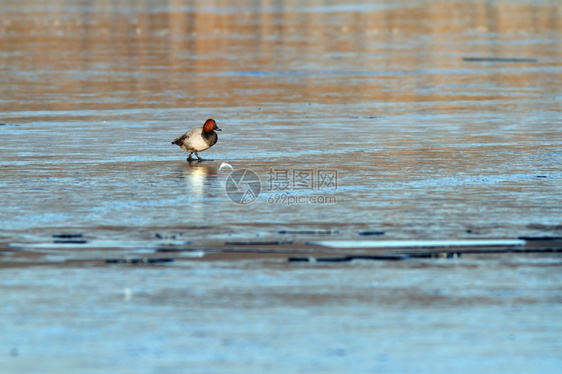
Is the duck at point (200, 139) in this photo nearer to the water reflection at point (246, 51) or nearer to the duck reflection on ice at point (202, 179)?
the duck reflection on ice at point (202, 179)

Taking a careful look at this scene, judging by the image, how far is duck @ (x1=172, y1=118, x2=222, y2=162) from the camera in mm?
13602

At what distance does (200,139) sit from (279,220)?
155 inches

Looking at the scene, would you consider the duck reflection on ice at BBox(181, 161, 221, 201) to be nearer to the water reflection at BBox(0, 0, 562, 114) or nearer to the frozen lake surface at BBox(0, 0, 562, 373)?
the frozen lake surface at BBox(0, 0, 562, 373)

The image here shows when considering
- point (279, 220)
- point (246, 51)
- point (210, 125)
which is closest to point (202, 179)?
point (210, 125)

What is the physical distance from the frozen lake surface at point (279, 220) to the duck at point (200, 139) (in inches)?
11.4

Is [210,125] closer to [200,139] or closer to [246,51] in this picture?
[200,139]

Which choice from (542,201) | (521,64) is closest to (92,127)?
(542,201)

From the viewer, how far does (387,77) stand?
25.2 metres

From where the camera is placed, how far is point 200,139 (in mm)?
13688

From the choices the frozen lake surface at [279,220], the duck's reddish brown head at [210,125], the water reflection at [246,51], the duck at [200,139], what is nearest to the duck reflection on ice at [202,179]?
the frozen lake surface at [279,220]

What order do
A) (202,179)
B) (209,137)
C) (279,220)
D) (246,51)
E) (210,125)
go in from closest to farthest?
(279,220)
(202,179)
(210,125)
(209,137)
(246,51)

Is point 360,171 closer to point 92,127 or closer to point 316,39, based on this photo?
point 92,127

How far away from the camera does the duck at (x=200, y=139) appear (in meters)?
13.6

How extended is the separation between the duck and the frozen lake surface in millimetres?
288
